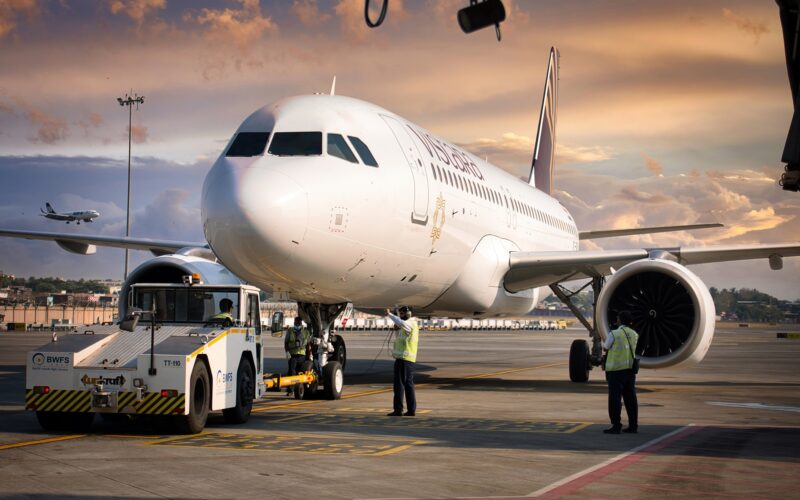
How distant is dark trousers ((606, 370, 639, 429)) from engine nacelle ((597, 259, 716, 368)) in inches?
170

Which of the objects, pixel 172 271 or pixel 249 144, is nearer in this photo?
pixel 249 144

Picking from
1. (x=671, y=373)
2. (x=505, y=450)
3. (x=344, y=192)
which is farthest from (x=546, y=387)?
(x=505, y=450)

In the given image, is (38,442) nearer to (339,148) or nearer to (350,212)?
(350,212)

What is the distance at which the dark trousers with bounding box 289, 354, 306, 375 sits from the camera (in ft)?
50.3

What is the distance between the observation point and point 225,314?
12539 millimetres

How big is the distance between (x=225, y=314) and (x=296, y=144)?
2666 mm

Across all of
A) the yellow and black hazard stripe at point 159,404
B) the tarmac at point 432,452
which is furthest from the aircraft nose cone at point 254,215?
→ the yellow and black hazard stripe at point 159,404

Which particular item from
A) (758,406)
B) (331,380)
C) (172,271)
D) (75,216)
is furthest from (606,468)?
(75,216)

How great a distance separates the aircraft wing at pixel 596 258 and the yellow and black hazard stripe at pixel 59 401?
420 inches

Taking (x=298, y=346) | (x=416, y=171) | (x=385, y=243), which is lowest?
(x=298, y=346)

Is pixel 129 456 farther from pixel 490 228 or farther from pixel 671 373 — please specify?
pixel 671 373

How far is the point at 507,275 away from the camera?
65.0 feet

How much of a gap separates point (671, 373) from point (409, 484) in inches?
703

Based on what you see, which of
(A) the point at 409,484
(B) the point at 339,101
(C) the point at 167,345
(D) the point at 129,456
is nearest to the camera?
(A) the point at 409,484
